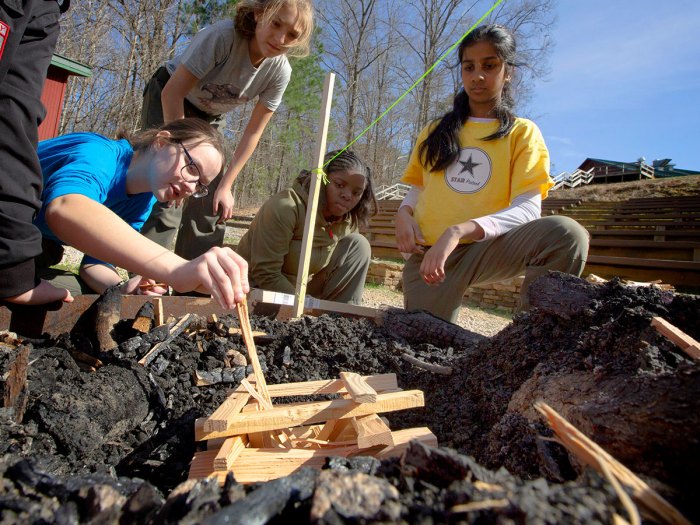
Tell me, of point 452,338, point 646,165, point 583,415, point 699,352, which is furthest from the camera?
point 646,165

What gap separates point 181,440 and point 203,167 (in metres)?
1.26

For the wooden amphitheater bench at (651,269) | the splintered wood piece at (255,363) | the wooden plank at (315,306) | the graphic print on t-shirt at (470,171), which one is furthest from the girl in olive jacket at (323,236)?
the wooden amphitheater bench at (651,269)

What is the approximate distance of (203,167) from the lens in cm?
208

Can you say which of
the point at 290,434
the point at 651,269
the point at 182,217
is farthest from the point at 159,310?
the point at 651,269

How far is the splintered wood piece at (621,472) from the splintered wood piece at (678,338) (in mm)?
519

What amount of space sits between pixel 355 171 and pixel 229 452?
2.55 meters

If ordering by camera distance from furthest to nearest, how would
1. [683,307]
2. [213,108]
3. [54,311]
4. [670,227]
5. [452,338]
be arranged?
[670,227] < [213,108] < [452,338] < [54,311] < [683,307]

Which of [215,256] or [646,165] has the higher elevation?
[646,165]

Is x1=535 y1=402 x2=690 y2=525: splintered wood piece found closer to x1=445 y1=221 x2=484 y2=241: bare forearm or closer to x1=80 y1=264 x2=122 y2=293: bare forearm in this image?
x1=445 y1=221 x2=484 y2=241: bare forearm

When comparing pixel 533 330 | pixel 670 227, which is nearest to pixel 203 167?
pixel 533 330

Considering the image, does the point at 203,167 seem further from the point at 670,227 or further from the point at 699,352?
the point at 670,227

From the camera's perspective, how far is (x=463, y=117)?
2.93m

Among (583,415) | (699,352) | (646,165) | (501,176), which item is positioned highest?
(646,165)

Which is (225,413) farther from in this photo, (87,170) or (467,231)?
(467,231)
